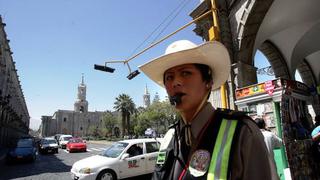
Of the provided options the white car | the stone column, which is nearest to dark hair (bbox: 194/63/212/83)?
the white car

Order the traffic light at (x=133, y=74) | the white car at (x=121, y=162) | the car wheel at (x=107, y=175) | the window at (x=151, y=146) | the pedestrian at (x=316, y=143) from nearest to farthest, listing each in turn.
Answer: the pedestrian at (x=316, y=143) → the white car at (x=121, y=162) → the car wheel at (x=107, y=175) → the window at (x=151, y=146) → the traffic light at (x=133, y=74)

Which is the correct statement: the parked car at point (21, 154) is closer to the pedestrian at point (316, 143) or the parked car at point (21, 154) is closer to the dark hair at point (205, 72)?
the pedestrian at point (316, 143)

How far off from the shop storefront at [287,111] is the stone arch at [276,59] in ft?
17.9

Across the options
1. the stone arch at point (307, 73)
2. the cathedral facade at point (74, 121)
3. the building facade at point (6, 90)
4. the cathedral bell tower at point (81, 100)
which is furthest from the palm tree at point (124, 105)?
the cathedral bell tower at point (81, 100)

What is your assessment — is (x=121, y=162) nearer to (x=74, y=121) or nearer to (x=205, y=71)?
(x=205, y=71)

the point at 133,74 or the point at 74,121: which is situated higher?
the point at 74,121

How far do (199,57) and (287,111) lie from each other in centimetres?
783

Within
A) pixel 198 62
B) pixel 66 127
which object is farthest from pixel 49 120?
pixel 198 62

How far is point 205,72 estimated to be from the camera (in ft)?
5.65

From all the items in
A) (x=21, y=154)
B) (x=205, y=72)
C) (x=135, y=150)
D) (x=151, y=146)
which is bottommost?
(x=21, y=154)

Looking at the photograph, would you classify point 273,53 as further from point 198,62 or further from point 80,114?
point 80,114

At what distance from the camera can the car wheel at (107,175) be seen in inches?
360

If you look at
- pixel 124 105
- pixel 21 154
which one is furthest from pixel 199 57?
pixel 124 105

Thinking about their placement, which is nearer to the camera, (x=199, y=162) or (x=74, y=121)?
(x=199, y=162)
